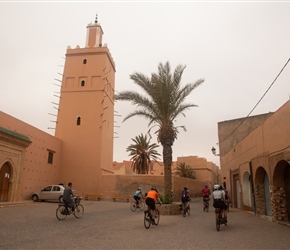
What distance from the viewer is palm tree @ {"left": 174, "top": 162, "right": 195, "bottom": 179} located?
184 ft

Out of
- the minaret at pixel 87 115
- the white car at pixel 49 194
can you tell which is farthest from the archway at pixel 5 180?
the minaret at pixel 87 115

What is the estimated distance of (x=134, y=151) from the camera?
126 ft

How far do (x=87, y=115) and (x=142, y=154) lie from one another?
10.5 meters

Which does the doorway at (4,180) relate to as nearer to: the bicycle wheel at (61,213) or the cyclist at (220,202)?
the bicycle wheel at (61,213)

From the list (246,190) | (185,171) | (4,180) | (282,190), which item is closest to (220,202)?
(282,190)

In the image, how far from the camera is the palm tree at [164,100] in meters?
17.3

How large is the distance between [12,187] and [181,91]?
46.0 ft

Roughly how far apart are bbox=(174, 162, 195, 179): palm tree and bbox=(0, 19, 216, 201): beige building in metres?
22.0

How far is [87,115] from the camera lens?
31.0m

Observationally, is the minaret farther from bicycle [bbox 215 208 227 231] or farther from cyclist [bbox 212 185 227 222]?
bicycle [bbox 215 208 227 231]

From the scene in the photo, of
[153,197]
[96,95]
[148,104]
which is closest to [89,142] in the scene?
[96,95]

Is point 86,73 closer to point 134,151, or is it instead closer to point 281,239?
point 134,151

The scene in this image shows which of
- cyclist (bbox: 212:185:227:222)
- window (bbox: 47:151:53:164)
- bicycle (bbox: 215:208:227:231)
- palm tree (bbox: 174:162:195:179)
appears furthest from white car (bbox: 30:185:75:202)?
palm tree (bbox: 174:162:195:179)

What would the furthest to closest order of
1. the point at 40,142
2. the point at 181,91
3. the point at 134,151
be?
the point at 134,151, the point at 40,142, the point at 181,91
